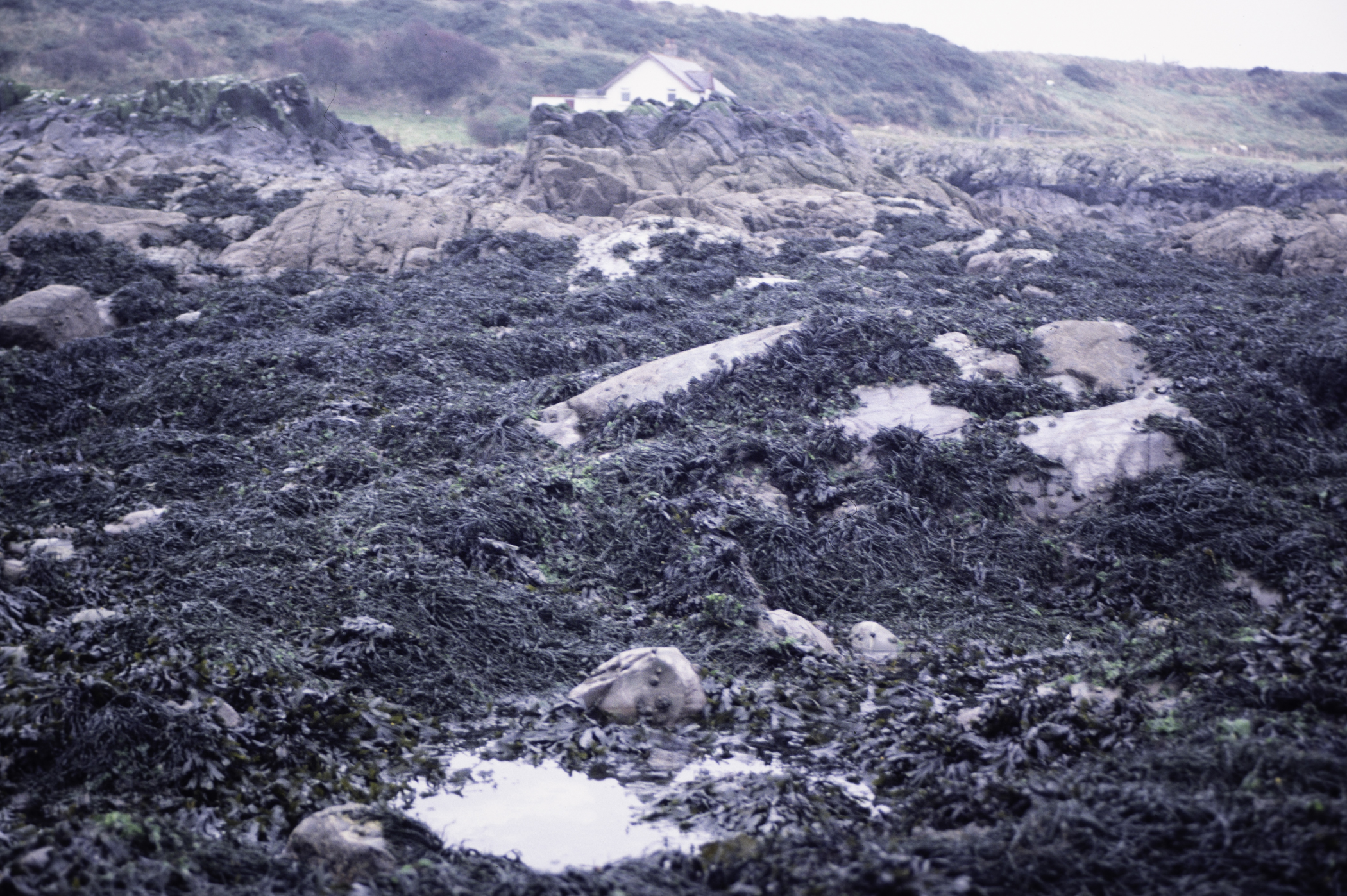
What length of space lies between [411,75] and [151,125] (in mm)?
22070

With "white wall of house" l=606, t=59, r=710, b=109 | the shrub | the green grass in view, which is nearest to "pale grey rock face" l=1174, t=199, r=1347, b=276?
"white wall of house" l=606, t=59, r=710, b=109

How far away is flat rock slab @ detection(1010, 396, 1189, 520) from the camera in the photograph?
689cm

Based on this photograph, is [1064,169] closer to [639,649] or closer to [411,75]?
[639,649]

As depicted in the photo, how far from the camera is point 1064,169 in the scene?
94.9 feet

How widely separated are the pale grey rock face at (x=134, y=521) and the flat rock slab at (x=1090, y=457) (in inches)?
286

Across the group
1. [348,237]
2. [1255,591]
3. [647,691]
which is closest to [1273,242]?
[1255,591]

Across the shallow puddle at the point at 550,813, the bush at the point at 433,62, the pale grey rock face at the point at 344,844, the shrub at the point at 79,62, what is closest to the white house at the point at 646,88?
the bush at the point at 433,62

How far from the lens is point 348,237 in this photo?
620 inches

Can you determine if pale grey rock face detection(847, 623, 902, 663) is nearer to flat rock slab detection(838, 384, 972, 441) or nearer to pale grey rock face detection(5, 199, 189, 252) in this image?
flat rock slab detection(838, 384, 972, 441)

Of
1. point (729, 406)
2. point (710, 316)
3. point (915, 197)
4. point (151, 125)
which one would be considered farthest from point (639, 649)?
point (151, 125)

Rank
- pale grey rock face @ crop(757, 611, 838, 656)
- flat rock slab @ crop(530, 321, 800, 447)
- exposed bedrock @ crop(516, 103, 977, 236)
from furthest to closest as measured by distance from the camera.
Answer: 1. exposed bedrock @ crop(516, 103, 977, 236)
2. flat rock slab @ crop(530, 321, 800, 447)
3. pale grey rock face @ crop(757, 611, 838, 656)

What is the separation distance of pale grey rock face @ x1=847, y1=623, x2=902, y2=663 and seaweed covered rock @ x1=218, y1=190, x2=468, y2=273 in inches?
497

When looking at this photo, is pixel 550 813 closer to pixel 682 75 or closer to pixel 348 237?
pixel 348 237

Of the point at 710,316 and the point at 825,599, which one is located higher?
the point at 710,316
